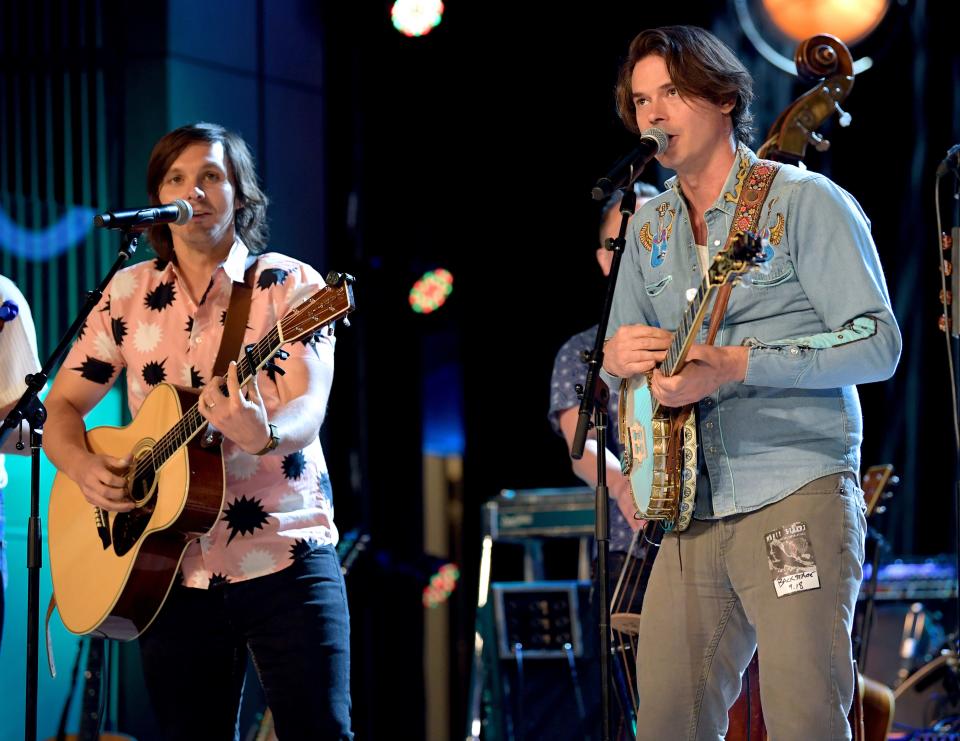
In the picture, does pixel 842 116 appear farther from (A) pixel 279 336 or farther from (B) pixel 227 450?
(B) pixel 227 450

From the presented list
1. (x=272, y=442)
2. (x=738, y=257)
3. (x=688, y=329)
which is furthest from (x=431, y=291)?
(x=738, y=257)

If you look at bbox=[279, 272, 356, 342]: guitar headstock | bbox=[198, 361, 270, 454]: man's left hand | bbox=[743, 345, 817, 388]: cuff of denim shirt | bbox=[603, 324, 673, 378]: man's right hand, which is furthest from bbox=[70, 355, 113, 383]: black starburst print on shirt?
bbox=[743, 345, 817, 388]: cuff of denim shirt

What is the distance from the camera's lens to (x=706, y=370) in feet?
8.31

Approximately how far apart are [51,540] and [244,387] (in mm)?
955

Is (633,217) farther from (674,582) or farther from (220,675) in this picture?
(220,675)

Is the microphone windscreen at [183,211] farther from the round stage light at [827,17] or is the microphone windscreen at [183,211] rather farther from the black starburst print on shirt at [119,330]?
the round stage light at [827,17]

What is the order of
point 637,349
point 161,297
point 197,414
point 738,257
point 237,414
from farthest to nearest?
point 161,297
point 197,414
point 237,414
point 637,349
point 738,257

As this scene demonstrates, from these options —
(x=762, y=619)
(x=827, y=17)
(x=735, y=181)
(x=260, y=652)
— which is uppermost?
(x=827, y=17)

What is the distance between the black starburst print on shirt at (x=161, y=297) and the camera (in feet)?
11.3

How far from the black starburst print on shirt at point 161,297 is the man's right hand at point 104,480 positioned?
43cm

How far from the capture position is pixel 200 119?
584 centimetres

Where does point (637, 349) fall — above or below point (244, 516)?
above

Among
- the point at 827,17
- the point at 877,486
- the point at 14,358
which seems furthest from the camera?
the point at 827,17

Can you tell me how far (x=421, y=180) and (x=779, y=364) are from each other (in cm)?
392
